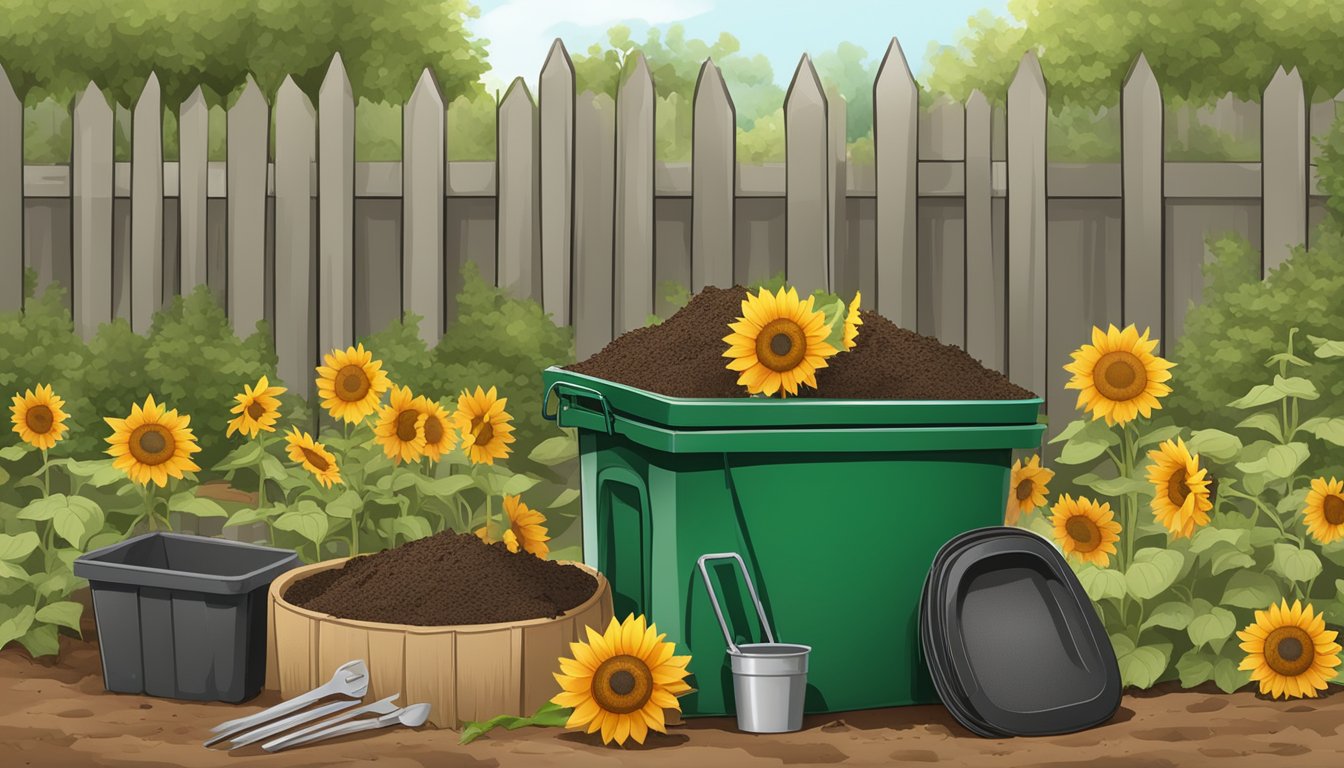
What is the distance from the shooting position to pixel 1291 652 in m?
3.68

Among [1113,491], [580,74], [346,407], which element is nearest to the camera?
[1113,491]

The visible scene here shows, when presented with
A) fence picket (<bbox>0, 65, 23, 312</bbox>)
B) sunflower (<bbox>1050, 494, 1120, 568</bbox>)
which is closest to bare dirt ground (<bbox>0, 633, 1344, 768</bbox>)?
sunflower (<bbox>1050, 494, 1120, 568</bbox>)

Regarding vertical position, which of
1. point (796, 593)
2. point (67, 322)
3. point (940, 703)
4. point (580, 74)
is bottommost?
point (940, 703)

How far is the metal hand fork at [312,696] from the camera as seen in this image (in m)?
3.26

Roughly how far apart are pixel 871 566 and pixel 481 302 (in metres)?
2.10

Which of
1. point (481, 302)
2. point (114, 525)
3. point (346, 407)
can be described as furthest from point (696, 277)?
point (114, 525)

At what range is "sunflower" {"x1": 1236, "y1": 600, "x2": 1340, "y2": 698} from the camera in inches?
144

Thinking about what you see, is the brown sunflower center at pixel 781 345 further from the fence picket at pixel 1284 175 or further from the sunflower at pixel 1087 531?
the fence picket at pixel 1284 175

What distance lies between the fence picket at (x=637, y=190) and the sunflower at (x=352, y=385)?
1.01 m

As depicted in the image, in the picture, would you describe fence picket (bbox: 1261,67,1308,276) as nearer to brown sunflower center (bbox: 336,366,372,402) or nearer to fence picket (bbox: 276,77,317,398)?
brown sunflower center (bbox: 336,366,372,402)

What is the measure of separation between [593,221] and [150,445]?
1.73m

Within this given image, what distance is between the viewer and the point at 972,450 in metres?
3.58

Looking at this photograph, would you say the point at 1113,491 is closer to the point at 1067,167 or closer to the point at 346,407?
the point at 1067,167

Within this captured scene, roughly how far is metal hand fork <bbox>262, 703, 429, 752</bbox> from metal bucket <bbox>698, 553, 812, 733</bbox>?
0.72 m
